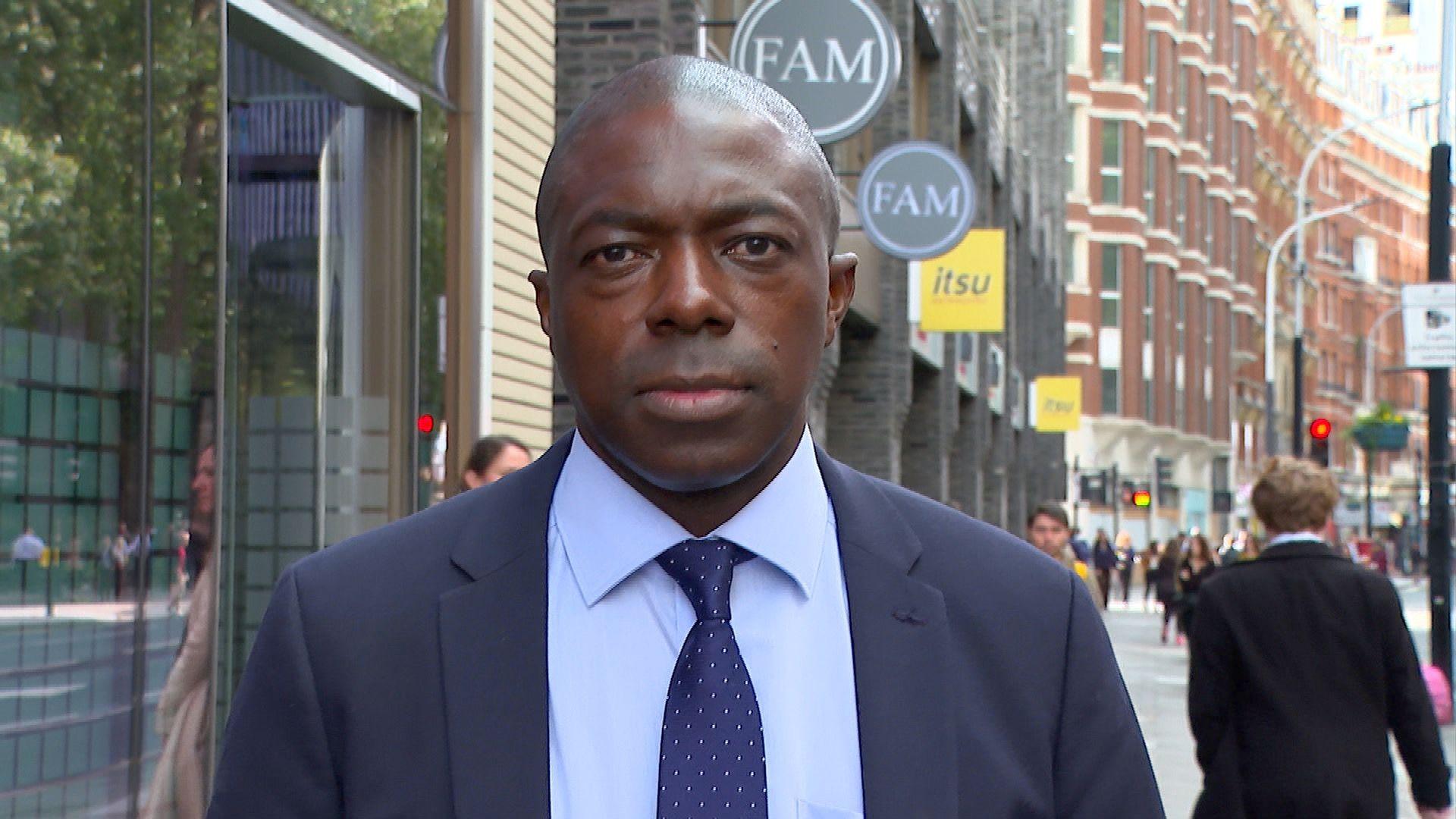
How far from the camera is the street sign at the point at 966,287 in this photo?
822 inches

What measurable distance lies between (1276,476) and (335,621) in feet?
17.0

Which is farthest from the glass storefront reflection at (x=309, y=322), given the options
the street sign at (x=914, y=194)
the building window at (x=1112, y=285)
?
the building window at (x=1112, y=285)

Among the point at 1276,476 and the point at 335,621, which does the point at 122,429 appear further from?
the point at 335,621

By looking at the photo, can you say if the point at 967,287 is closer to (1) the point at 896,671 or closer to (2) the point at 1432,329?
(2) the point at 1432,329

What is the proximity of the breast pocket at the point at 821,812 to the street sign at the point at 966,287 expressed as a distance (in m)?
19.2

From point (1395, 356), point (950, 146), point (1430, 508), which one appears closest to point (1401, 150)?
point (1395, 356)

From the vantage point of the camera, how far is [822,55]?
12.7 meters

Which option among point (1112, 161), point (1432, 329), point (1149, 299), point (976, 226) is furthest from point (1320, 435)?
point (1149, 299)

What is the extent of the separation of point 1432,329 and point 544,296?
16.1 metres

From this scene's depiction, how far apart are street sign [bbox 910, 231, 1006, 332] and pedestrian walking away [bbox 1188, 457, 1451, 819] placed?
14.5m

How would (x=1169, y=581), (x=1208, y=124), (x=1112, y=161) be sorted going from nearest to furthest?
1. (x=1169, y=581)
2. (x=1112, y=161)
3. (x=1208, y=124)

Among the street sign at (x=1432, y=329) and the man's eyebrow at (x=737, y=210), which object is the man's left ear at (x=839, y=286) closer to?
the man's eyebrow at (x=737, y=210)

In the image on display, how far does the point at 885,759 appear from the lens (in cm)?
173

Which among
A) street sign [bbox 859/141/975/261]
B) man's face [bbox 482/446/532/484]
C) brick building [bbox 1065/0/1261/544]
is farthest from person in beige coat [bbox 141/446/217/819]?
brick building [bbox 1065/0/1261/544]
